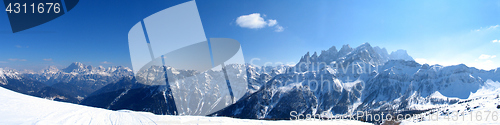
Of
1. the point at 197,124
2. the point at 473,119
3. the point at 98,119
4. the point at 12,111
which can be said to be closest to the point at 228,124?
the point at 197,124

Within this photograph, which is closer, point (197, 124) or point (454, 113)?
point (197, 124)

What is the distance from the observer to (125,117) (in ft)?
72.4

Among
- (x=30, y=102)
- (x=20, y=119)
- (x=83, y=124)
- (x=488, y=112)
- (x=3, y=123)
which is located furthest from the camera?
(x=488, y=112)

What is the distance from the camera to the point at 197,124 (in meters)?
21.9

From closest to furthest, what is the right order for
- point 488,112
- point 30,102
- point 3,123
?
point 3,123
point 30,102
point 488,112

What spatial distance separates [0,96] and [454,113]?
2082 inches

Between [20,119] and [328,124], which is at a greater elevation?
[20,119]

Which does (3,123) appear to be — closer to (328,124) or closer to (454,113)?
(328,124)

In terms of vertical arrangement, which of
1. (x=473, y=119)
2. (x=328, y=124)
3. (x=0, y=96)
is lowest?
(x=328, y=124)

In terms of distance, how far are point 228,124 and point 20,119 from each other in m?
17.4

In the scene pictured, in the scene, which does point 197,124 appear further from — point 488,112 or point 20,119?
point 488,112

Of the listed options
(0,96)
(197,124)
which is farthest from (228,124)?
(0,96)

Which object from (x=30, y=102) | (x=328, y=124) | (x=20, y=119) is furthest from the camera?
(x=328, y=124)

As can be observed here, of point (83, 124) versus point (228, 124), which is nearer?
point (83, 124)
